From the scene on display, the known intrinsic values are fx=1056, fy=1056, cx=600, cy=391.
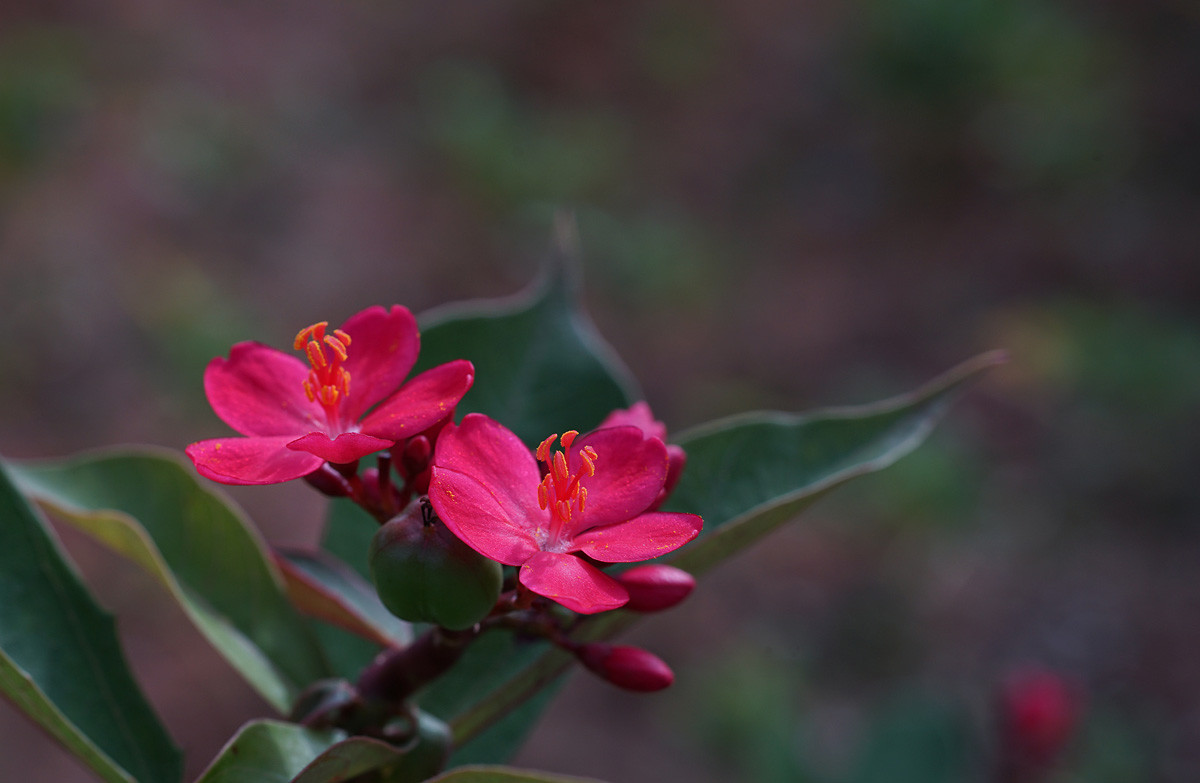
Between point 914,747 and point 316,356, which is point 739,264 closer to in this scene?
point 914,747

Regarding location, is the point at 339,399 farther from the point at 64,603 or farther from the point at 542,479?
the point at 64,603

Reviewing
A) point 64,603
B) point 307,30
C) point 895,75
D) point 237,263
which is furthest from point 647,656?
point 307,30

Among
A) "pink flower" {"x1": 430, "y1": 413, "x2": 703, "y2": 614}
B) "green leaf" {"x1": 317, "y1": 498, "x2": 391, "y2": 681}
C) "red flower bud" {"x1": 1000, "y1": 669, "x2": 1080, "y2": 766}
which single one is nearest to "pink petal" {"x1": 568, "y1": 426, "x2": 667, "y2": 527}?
"pink flower" {"x1": 430, "y1": 413, "x2": 703, "y2": 614}

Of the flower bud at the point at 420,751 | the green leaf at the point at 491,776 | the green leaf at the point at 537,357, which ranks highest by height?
the green leaf at the point at 537,357

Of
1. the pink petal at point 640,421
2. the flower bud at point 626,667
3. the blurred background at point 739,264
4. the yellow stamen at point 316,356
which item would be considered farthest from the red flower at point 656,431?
the blurred background at point 739,264

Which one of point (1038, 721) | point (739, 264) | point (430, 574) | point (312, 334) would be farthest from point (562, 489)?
point (739, 264)

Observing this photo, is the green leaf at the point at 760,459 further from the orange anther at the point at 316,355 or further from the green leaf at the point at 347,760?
the orange anther at the point at 316,355
